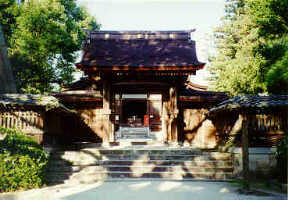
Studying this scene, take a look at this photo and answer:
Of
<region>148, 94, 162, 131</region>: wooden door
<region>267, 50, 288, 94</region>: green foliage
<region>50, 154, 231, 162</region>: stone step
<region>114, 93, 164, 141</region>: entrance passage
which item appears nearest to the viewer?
<region>267, 50, 288, 94</region>: green foliage

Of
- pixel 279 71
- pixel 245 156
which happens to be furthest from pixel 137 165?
pixel 279 71

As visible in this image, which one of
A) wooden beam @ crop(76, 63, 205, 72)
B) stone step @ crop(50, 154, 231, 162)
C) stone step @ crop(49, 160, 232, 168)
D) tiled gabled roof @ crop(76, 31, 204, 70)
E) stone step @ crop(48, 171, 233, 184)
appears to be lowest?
stone step @ crop(48, 171, 233, 184)

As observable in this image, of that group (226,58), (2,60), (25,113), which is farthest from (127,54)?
(226,58)

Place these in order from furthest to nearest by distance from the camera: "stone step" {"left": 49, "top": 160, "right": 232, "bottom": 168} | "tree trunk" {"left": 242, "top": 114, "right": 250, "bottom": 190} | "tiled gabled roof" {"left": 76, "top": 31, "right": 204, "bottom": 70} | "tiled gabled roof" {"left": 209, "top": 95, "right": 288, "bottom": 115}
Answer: "tiled gabled roof" {"left": 76, "top": 31, "right": 204, "bottom": 70}
"stone step" {"left": 49, "top": 160, "right": 232, "bottom": 168}
"tiled gabled roof" {"left": 209, "top": 95, "right": 288, "bottom": 115}
"tree trunk" {"left": 242, "top": 114, "right": 250, "bottom": 190}

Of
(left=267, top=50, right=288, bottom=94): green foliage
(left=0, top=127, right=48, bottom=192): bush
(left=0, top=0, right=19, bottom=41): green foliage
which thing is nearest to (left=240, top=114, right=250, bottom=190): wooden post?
(left=267, top=50, right=288, bottom=94): green foliage

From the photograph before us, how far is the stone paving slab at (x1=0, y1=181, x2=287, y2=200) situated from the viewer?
6.45 metres

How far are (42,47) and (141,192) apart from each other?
13879mm

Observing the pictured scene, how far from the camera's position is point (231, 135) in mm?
10859

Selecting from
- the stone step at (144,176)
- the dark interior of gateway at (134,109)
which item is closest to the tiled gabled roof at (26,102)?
the stone step at (144,176)

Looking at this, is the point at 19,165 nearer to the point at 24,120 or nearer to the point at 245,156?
the point at 24,120

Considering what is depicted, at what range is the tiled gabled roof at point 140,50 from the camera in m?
12.4

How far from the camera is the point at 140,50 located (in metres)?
14.1

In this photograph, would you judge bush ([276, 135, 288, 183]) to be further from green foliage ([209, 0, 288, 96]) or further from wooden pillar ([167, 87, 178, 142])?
wooden pillar ([167, 87, 178, 142])

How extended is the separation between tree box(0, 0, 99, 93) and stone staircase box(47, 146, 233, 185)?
32.1 feet
